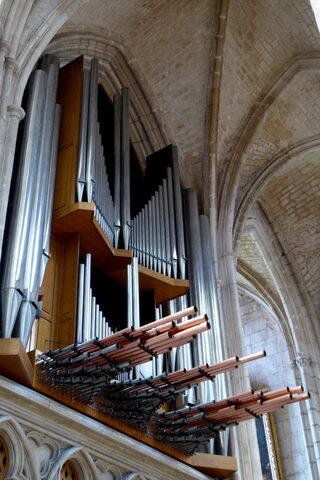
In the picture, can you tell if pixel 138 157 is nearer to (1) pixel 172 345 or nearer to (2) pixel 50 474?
(1) pixel 172 345

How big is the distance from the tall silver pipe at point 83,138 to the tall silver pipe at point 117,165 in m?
0.82

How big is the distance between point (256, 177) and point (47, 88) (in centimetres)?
533

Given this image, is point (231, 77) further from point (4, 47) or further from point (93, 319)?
point (93, 319)

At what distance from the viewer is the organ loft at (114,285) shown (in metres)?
5.92

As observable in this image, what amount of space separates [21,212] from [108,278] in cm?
219

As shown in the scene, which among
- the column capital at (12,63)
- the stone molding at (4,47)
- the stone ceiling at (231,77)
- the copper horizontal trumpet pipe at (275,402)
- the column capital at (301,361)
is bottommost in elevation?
the copper horizontal trumpet pipe at (275,402)

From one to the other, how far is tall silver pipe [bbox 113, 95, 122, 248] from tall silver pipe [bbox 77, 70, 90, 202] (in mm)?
818

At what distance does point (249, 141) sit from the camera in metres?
11.7

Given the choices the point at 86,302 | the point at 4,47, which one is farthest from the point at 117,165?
the point at 86,302

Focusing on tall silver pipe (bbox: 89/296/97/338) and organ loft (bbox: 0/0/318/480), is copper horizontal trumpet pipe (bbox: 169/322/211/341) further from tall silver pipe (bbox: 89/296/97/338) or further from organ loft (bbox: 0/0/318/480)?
tall silver pipe (bbox: 89/296/97/338)

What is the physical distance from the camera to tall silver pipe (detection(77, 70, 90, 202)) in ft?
25.0

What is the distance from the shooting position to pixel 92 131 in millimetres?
8320

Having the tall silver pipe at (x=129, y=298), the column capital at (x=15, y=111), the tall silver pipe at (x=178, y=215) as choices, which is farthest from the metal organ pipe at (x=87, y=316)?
the tall silver pipe at (x=178, y=215)

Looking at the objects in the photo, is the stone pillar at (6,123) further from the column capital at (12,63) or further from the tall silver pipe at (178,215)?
the tall silver pipe at (178,215)
